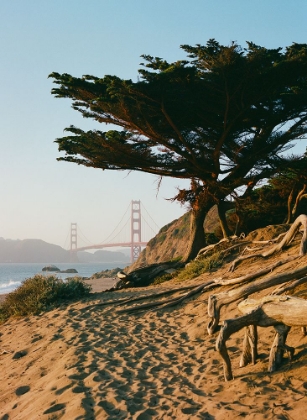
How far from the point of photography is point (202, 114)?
1683cm

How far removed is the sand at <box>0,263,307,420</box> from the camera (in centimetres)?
502

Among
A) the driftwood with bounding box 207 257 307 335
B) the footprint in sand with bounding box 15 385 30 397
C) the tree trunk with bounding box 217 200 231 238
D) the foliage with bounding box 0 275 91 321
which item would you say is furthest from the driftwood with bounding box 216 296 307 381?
the tree trunk with bounding box 217 200 231 238

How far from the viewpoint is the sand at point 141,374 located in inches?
198

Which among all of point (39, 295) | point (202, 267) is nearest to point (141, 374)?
point (39, 295)

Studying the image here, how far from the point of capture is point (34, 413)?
5656 mm

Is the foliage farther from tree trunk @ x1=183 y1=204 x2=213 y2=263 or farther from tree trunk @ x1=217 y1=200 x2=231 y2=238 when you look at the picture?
tree trunk @ x1=217 y1=200 x2=231 y2=238

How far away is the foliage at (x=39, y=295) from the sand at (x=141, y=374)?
6.67 feet

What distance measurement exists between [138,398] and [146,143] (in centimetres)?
1340

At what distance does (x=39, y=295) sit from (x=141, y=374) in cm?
724

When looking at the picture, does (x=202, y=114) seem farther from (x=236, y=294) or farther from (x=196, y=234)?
(x=236, y=294)

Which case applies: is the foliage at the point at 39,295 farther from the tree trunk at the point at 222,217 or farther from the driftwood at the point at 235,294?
the driftwood at the point at 235,294

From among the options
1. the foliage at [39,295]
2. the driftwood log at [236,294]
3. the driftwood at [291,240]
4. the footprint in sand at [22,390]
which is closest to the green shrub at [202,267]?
the driftwood at [291,240]

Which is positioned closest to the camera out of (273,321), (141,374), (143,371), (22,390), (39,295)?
(273,321)

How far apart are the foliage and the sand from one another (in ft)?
6.67
